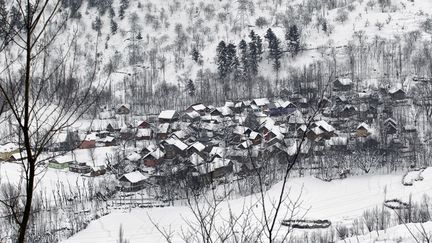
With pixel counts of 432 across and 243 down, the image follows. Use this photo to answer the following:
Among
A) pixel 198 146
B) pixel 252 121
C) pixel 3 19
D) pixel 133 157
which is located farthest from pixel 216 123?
pixel 3 19

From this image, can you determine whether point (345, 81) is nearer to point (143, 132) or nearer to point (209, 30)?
point (143, 132)

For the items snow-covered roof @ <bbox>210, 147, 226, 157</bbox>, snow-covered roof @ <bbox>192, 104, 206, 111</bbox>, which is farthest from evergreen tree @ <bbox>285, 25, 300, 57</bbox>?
snow-covered roof @ <bbox>210, 147, 226, 157</bbox>

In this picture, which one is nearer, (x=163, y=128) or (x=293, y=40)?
(x=163, y=128)

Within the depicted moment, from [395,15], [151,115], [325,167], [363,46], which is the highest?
[395,15]

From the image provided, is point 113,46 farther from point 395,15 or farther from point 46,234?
point 46,234

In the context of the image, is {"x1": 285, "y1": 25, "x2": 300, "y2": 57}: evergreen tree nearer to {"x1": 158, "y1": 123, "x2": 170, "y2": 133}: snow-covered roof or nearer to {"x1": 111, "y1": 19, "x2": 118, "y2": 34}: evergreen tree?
{"x1": 158, "y1": 123, "x2": 170, "y2": 133}: snow-covered roof

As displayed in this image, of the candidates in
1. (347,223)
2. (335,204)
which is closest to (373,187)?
(335,204)

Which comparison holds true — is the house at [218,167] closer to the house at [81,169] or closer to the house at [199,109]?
the house at [81,169]
